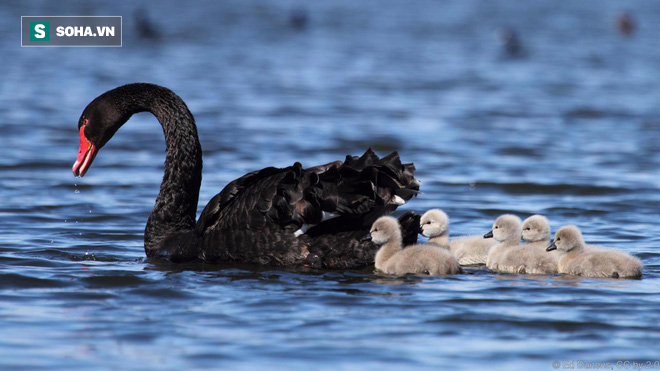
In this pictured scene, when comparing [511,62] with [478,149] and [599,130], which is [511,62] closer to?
[599,130]

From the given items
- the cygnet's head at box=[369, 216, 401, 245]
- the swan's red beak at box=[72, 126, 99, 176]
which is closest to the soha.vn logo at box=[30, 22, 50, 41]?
the swan's red beak at box=[72, 126, 99, 176]

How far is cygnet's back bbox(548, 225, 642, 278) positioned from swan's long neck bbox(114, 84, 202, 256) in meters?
2.44

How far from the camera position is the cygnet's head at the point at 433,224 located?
7.02 meters

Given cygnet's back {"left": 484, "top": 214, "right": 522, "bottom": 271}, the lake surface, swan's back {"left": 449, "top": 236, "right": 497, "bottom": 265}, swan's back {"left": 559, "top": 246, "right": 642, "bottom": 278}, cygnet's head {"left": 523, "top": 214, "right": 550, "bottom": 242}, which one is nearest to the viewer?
the lake surface

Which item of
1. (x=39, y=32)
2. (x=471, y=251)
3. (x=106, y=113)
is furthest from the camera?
(x=39, y=32)

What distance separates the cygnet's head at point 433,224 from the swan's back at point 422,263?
0.58 metres

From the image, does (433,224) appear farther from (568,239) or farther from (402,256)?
(568,239)

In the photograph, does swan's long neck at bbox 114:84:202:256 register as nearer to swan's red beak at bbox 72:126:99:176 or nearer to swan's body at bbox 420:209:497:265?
swan's red beak at bbox 72:126:99:176

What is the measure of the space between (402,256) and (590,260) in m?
1.08

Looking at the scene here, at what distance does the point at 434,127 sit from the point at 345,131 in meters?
1.35

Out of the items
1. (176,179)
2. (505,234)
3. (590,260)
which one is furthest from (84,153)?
(590,260)

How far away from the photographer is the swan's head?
757cm

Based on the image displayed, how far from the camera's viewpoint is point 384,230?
6.41 m

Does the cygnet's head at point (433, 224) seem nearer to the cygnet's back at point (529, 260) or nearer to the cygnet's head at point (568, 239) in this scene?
the cygnet's back at point (529, 260)
